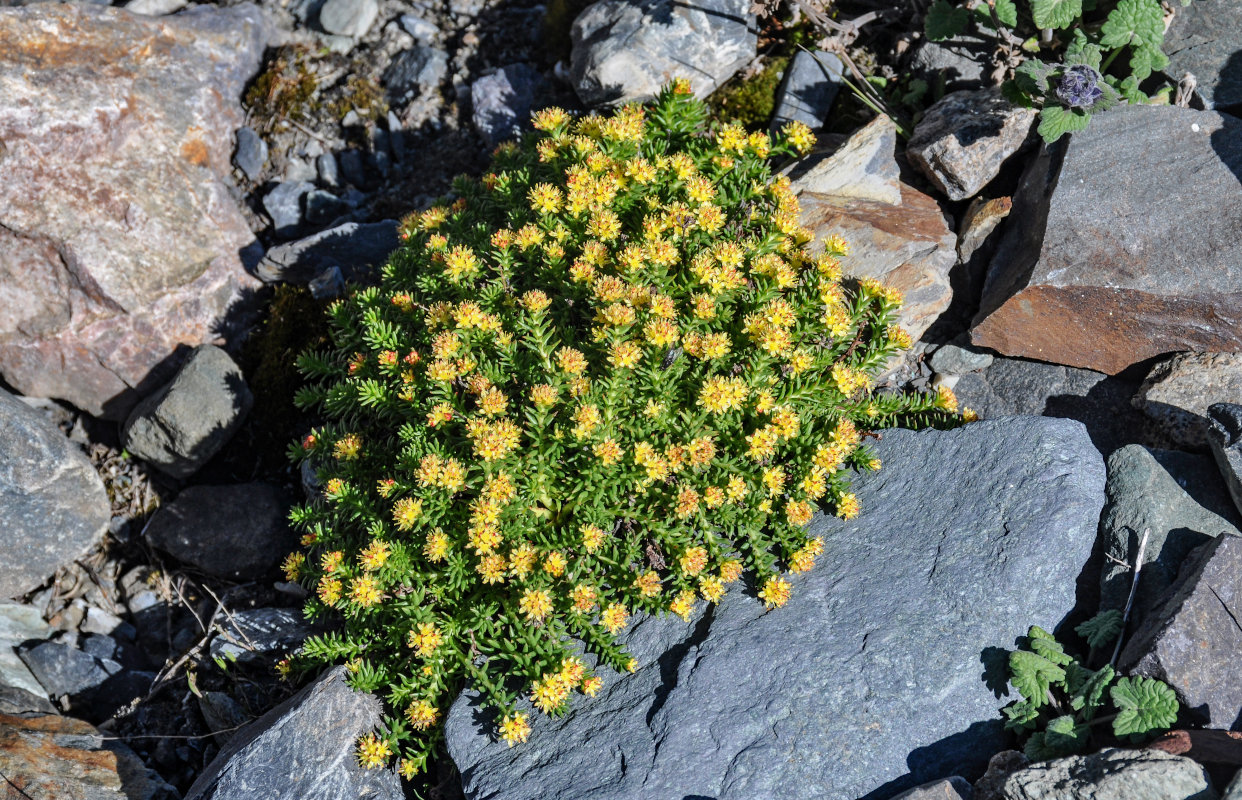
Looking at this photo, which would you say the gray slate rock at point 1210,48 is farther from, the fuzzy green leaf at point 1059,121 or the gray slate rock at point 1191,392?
the gray slate rock at point 1191,392

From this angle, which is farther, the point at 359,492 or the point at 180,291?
the point at 180,291

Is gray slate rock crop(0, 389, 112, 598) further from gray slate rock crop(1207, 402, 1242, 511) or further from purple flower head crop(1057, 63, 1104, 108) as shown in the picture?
gray slate rock crop(1207, 402, 1242, 511)

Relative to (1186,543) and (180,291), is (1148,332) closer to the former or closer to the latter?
A: (1186,543)

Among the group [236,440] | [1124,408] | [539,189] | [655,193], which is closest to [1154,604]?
[1124,408]

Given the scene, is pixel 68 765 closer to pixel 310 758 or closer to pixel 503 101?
pixel 310 758

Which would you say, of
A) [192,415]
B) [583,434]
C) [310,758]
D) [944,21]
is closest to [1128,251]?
[944,21]

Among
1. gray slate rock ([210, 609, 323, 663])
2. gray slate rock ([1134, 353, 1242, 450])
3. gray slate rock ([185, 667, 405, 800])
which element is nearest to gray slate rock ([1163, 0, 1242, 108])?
gray slate rock ([1134, 353, 1242, 450])
